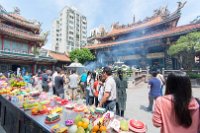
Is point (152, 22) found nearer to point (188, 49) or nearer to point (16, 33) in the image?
point (188, 49)

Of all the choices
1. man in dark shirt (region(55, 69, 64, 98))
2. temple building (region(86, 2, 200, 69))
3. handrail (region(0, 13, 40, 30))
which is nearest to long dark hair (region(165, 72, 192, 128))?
man in dark shirt (region(55, 69, 64, 98))

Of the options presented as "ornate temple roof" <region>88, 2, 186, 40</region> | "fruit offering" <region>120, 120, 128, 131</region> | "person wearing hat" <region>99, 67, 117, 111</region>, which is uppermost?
"ornate temple roof" <region>88, 2, 186, 40</region>

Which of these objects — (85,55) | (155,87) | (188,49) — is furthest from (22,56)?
(155,87)

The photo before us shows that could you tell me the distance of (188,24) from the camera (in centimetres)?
1675

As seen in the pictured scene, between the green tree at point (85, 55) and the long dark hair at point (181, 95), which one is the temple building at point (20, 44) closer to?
the green tree at point (85, 55)

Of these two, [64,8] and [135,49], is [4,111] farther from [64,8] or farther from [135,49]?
[64,8]

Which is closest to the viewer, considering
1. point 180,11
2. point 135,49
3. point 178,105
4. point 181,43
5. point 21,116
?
point 178,105

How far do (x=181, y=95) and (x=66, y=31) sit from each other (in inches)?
2550

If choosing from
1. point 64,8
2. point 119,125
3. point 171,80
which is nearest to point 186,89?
point 171,80

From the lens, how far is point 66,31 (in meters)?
63.7

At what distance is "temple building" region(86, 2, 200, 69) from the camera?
17.4 metres

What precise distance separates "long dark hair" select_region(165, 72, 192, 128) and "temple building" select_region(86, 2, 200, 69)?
15.6m

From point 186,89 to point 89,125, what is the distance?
1221 millimetres

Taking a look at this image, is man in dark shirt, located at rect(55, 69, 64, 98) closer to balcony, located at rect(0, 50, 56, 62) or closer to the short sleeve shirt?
the short sleeve shirt
